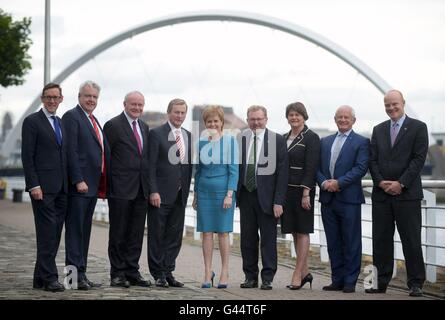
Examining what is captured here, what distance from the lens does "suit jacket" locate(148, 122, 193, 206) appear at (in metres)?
8.67

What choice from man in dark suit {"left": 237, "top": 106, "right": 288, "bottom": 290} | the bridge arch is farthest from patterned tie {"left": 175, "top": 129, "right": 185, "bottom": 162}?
the bridge arch

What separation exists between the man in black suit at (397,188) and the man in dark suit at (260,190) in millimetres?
938

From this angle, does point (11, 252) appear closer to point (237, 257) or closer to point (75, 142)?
point (237, 257)

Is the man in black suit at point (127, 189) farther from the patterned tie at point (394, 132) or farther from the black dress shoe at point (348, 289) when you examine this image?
the patterned tie at point (394, 132)

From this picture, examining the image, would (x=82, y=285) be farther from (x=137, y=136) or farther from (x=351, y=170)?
(x=351, y=170)

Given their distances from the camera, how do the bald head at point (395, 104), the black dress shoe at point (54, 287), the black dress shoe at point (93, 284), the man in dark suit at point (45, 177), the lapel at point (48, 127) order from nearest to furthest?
the black dress shoe at point (54, 287)
the man in dark suit at point (45, 177)
the lapel at point (48, 127)
the black dress shoe at point (93, 284)
the bald head at point (395, 104)

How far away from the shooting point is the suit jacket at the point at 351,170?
8.70m

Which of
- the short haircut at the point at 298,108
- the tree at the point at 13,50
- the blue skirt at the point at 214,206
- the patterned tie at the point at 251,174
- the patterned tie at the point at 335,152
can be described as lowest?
the blue skirt at the point at 214,206

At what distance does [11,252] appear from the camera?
12016 millimetres

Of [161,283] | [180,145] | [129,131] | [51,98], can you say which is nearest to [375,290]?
[161,283]

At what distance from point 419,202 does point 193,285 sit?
7.71 feet

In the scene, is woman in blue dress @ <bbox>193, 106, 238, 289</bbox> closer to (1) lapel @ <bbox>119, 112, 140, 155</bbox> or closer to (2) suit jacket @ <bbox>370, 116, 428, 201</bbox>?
(1) lapel @ <bbox>119, 112, 140, 155</bbox>

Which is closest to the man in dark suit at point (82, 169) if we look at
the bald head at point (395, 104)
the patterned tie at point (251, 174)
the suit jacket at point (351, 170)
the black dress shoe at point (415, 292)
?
the patterned tie at point (251, 174)
